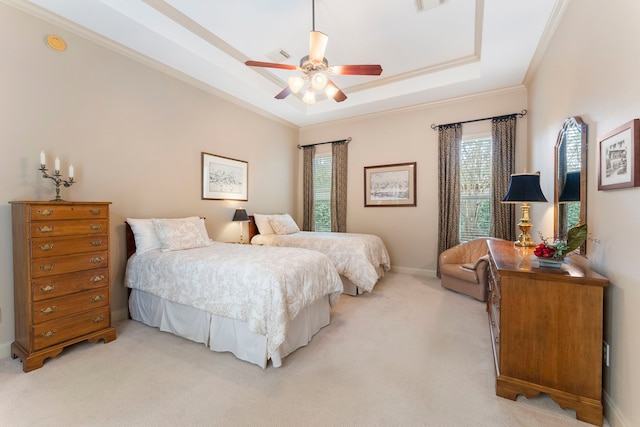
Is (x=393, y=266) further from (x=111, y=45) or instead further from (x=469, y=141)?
(x=111, y=45)

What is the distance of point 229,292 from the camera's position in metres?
2.27

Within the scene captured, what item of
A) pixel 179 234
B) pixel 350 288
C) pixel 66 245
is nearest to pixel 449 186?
pixel 350 288

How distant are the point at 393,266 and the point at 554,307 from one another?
11.5ft

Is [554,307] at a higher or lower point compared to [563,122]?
lower

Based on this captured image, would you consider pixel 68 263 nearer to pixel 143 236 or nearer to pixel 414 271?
pixel 143 236

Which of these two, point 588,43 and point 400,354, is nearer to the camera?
point 588,43

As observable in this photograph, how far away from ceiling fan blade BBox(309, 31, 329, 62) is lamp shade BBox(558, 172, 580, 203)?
7.68 feet

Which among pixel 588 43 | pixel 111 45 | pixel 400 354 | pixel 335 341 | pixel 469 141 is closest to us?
pixel 588 43

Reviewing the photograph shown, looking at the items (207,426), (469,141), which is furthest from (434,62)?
(207,426)

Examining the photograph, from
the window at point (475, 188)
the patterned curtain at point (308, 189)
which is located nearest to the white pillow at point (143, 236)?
the patterned curtain at point (308, 189)

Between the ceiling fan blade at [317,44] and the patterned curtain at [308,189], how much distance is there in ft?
11.2

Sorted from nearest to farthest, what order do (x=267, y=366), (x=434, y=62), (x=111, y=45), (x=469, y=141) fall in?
(x=267, y=366) → (x=111, y=45) → (x=434, y=62) → (x=469, y=141)

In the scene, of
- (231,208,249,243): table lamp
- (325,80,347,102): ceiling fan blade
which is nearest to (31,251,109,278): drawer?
(231,208,249,243): table lamp

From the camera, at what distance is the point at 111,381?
1967 mm
